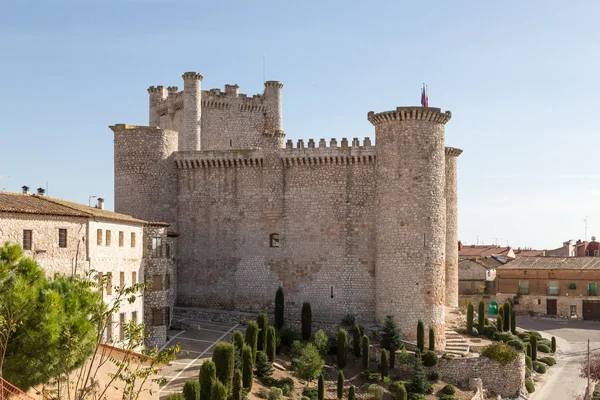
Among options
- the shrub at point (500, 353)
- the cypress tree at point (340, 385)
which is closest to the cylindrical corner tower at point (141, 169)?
the cypress tree at point (340, 385)

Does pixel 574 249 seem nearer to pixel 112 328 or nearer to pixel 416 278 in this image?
pixel 416 278

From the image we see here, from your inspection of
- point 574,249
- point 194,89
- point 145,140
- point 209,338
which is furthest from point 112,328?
point 574,249

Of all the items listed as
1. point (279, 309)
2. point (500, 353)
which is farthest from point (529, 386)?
point (279, 309)

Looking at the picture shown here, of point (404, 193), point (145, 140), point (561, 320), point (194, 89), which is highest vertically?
point (194, 89)

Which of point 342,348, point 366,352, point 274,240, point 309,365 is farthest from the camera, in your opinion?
point 274,240

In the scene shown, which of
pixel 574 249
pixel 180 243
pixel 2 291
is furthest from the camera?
pixel 574 249

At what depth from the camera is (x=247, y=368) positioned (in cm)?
2889

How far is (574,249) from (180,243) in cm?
6447

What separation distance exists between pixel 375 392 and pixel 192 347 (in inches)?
350

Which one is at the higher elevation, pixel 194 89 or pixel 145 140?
pixel 194 89

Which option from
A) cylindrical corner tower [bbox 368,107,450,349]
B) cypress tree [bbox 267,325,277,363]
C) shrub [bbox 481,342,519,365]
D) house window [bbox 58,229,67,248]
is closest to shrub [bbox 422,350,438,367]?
cylindrical corner tower [bbox 368,107,450,349]

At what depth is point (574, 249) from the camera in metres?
89.7

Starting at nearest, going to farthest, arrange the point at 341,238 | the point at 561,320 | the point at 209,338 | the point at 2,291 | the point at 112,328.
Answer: the point at 2,291 → the point at 112,328 → the point at 209,338 → the point at 341,238 → the point at 561,320

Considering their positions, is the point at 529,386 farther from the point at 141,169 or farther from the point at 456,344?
the point at 141,169
